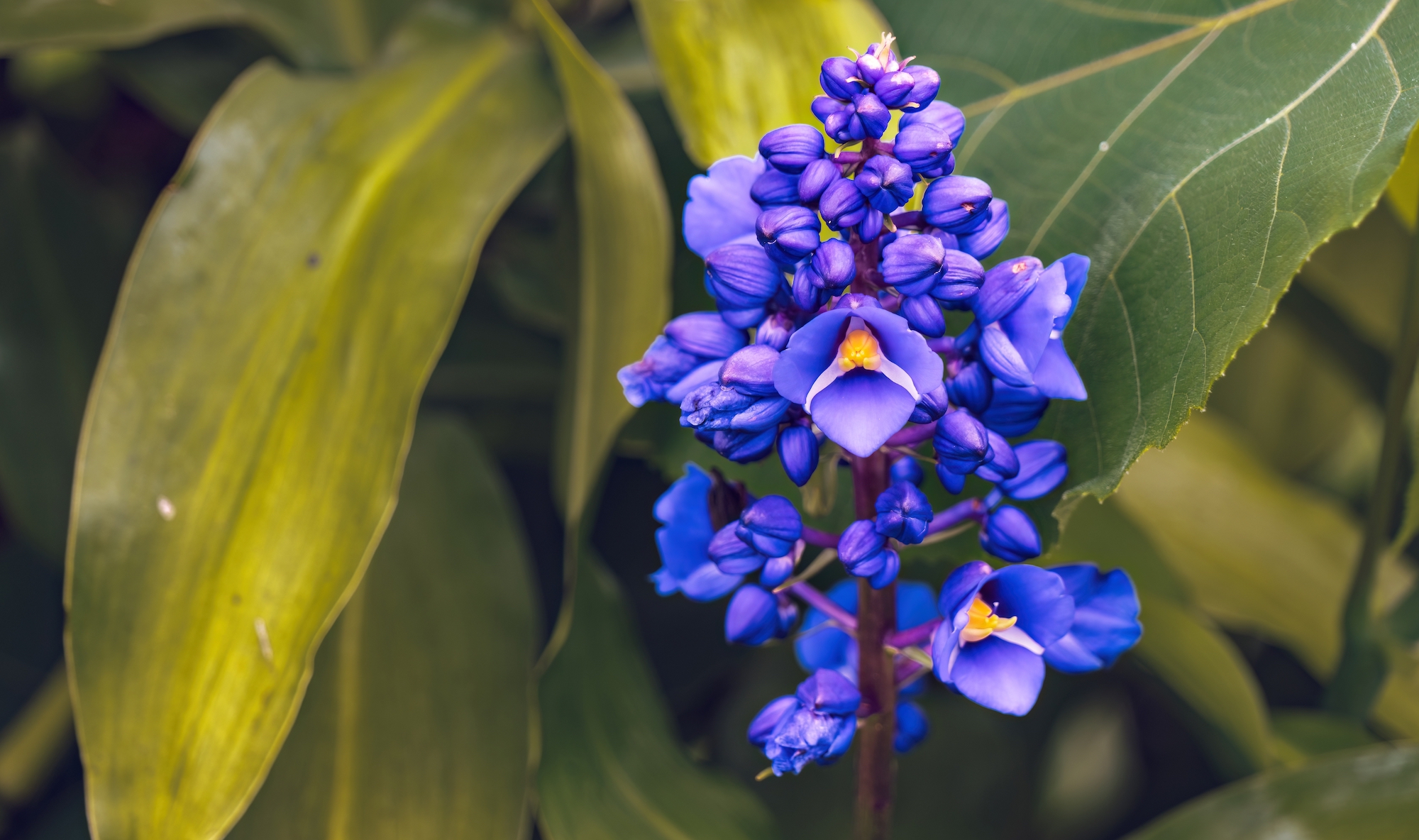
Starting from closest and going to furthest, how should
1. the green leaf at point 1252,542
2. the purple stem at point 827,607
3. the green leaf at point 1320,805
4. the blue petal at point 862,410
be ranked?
the blue petal at point 862,410 → the purple stem at point 827,607 → the green leaf at point 1320,805 → the green leaf at point 1252,542

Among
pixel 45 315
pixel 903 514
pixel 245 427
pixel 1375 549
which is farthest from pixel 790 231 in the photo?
pixel 45 315

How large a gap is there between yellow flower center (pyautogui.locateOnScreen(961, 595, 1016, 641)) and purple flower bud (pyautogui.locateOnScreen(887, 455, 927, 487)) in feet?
0.21

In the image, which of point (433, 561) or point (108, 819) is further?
point (433, 561)

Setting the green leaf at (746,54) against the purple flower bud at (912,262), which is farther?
the green leaf at (746,54)

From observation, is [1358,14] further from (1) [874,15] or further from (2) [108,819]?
(2) [108,819]

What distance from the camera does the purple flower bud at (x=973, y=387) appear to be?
1.24 ft

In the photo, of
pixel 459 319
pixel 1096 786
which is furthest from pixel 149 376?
pixel 1096 786

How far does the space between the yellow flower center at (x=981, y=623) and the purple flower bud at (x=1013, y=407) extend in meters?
0.08

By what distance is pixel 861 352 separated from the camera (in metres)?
0.33

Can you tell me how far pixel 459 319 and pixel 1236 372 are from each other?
879mm

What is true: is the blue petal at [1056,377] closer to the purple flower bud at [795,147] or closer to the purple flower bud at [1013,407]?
the purple flower bud at [1013,407]

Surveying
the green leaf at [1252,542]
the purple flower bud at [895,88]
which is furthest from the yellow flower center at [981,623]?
the green leaf at [1252,542]

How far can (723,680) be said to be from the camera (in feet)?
3.07

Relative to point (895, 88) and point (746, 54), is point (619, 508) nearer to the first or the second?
point (746, 54)
